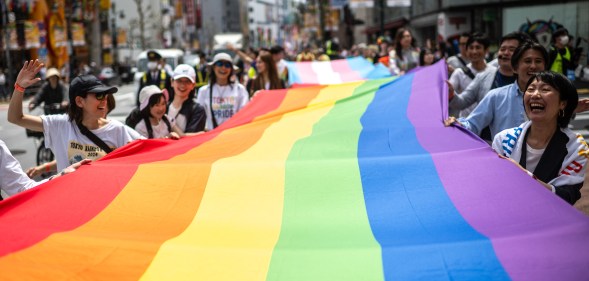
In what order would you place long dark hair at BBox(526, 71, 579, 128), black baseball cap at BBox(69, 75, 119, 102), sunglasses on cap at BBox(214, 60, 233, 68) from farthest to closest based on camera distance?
sunglasses on cap at BBox(214, 60, 233, 68) → black baseball cap at BBox(69, 75, 119, 102) → long dark hair at BBox(526, 71, 579, 128)

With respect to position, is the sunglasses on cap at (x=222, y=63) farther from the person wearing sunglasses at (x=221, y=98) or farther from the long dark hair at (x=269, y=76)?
the long dark hair at (x=269, y=76)

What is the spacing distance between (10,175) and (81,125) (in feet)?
2.89

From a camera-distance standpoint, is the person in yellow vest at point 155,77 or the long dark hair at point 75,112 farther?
the person in yellow vest at point 155,77

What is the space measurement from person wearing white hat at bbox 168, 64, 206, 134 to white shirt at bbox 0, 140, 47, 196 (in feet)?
8.96

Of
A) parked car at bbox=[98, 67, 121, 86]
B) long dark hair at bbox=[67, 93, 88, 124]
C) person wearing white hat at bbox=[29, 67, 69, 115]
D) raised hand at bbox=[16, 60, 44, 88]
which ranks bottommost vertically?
parked car at bbox=[98, 67, 121, 86]

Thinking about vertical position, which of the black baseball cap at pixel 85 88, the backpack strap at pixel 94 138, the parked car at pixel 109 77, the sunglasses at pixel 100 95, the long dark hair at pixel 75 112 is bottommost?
the parked car at pixel 109 77

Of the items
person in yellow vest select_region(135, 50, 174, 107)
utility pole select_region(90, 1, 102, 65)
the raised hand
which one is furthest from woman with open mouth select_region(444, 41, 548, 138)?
utility pole select_region(90, 1, 102, 65)

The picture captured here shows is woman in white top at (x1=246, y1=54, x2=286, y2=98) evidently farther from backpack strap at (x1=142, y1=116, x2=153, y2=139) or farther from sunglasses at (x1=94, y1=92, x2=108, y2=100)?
sunglasses at (x1=94, y1=92, x2=108, y2=100)

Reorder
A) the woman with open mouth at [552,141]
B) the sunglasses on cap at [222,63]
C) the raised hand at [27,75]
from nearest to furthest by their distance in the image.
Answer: the woman with open mouth at [552,141] → the raised hand at [27,75] → the sunglasses on cap at [222,63]

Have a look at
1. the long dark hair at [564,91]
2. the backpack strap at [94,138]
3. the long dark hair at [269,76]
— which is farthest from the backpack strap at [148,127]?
the long dark hair at [269,76]

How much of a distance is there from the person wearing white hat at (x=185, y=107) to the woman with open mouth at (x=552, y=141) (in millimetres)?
3811

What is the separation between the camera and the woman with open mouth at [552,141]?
398 cm

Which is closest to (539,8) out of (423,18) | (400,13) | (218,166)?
(423,18)

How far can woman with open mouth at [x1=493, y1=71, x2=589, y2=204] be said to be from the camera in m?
3.98
